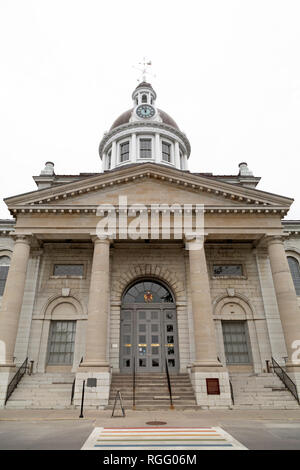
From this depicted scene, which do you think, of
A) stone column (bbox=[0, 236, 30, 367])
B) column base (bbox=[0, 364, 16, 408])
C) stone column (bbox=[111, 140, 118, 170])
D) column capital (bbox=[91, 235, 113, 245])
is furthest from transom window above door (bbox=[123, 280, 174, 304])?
stone column (bbox=[111, 140, 118, 170])

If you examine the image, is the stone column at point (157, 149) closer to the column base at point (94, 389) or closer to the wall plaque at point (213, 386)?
the column base at point (94, 389)

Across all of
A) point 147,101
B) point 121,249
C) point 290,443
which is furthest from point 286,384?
point 147,101

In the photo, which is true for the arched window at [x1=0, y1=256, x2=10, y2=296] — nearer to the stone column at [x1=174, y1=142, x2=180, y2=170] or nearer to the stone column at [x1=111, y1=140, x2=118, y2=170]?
the stone column at [x1=111, y1=140, x2=118, y2=170]

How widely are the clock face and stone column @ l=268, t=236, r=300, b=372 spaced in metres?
20.8

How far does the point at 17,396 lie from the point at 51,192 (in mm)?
10216

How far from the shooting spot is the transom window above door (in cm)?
1883

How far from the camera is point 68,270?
19.0 m

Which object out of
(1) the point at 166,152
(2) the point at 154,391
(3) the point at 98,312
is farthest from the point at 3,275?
(1) the point at 166,152

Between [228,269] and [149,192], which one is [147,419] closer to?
[228,269]

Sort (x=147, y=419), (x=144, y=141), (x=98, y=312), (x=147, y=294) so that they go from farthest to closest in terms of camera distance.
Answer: (x=144, y=141) → (x=147, y=294) → (x=98, y=312) → (x=147, y=419)

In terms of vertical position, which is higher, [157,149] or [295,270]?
[157,149]

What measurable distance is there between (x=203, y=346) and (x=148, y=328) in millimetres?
4648

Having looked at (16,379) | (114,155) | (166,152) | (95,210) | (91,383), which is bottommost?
(91,383)

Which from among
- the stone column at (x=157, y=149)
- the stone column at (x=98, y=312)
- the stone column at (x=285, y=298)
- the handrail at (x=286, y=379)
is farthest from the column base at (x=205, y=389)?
the stone column at (x=157, y=149)
